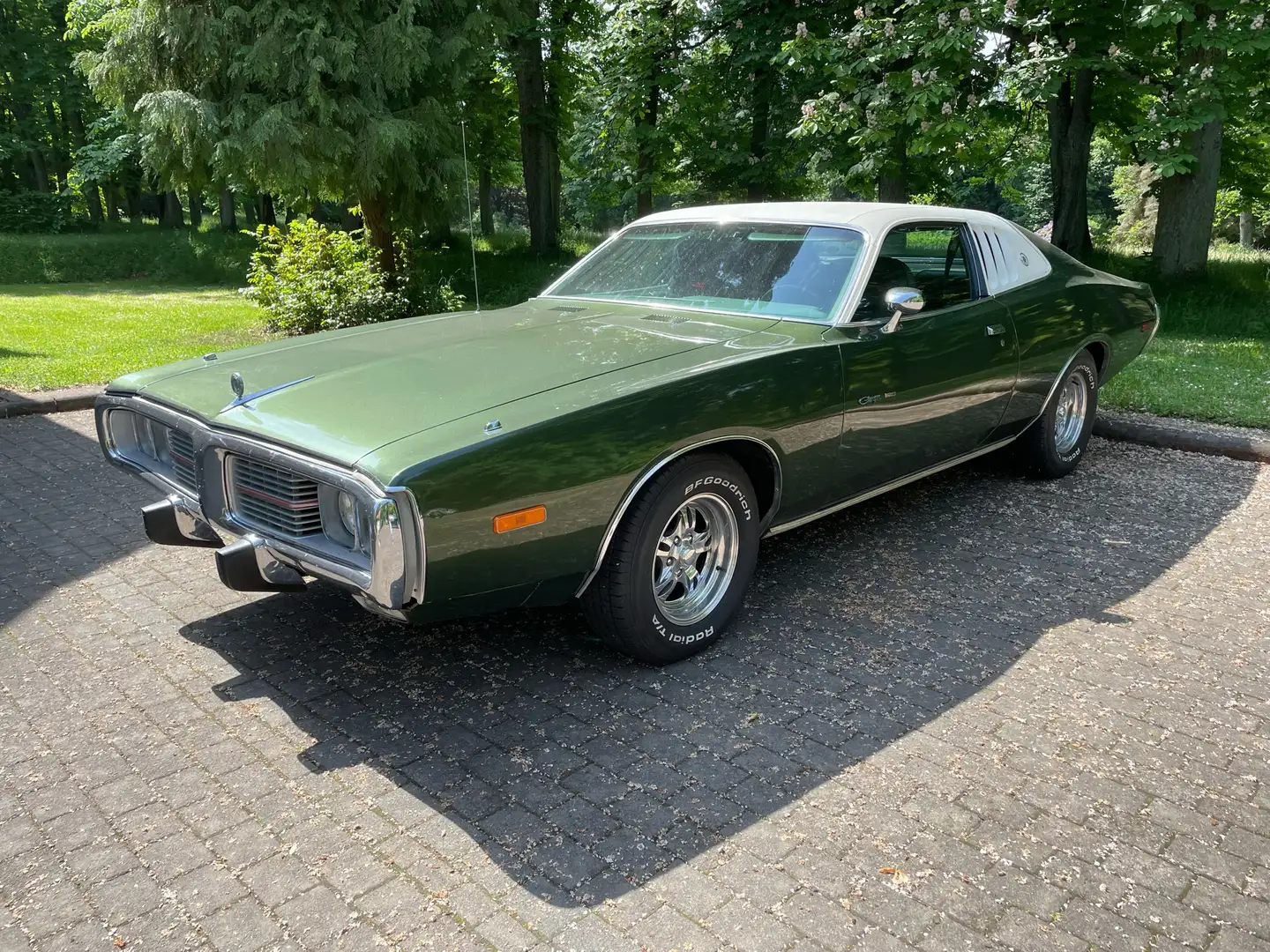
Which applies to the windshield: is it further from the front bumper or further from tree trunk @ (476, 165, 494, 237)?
tree trunk @ (476, 165, 494, 237)

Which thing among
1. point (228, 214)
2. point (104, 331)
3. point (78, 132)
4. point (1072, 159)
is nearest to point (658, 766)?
point (104, 331)

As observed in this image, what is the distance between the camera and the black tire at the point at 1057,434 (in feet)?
18.0

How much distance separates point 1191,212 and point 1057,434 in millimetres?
8462

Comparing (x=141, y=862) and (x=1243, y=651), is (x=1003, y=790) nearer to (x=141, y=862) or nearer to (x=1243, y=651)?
(x=1243, y=651)

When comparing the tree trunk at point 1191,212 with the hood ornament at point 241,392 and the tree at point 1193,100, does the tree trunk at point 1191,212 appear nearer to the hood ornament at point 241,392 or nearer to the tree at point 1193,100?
the tree at point 1193,100

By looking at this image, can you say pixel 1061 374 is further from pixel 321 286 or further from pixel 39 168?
pixel 39 168

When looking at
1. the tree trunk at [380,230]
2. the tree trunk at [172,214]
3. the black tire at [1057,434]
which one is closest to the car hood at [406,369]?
the black tire at [1057,434]

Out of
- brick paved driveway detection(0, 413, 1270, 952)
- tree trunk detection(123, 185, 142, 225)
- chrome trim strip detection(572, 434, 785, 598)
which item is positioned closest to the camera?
brick paved driveway detection(0, 413, 1270, 952)

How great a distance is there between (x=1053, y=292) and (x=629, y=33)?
12593 mm

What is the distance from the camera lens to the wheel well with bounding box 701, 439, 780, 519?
358 cm

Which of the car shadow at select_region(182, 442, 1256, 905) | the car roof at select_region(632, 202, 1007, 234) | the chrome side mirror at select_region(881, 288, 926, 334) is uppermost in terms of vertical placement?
the car roof at select_region(632, 202, 1007, 234)

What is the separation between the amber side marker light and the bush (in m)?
34.5

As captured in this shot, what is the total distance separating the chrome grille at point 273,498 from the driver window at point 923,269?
234cm

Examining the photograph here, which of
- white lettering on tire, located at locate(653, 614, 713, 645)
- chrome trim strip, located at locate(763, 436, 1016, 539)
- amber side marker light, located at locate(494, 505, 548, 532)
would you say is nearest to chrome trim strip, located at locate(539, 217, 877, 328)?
chrome trim strip, located at locate(763, 436, 1016, 539)
